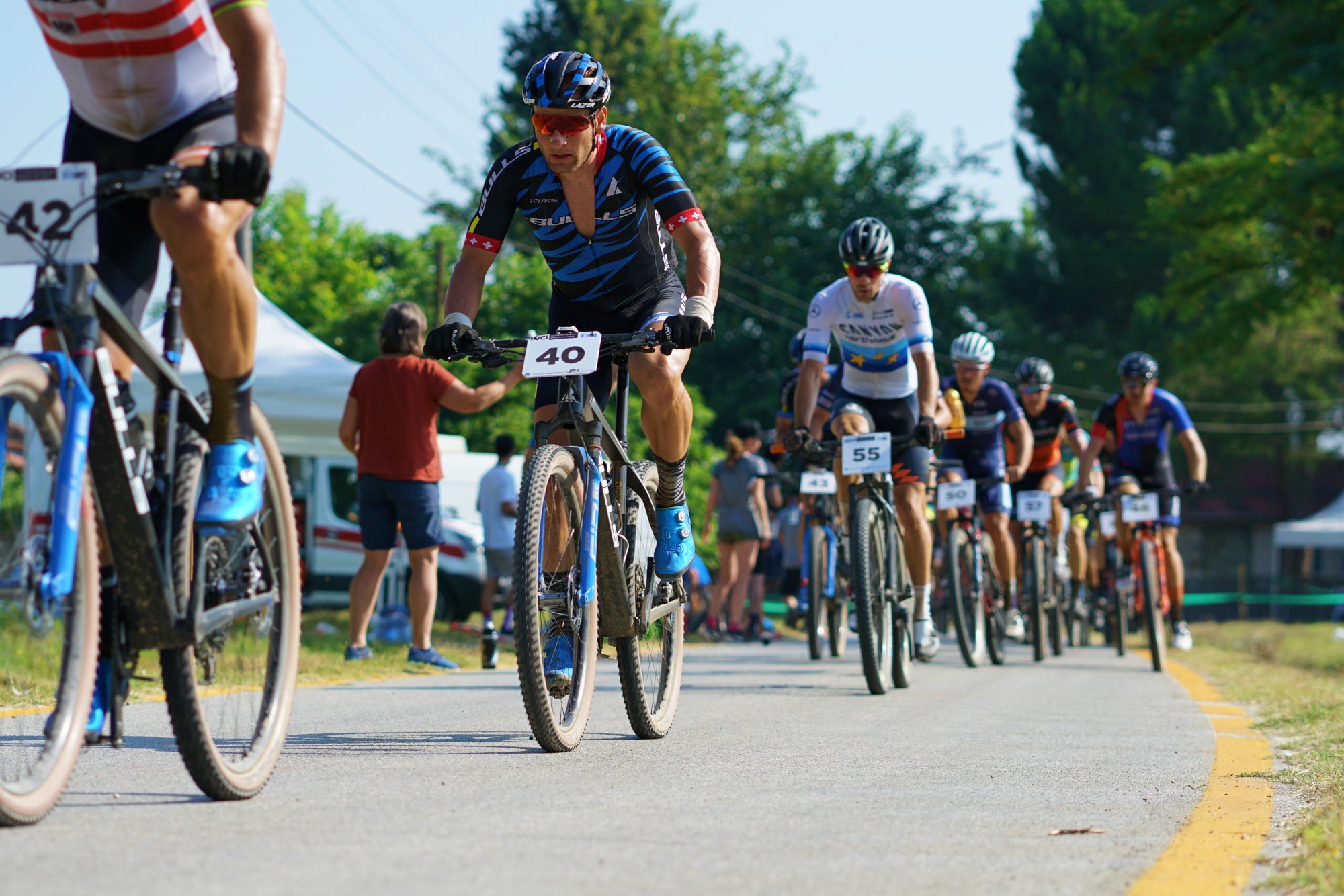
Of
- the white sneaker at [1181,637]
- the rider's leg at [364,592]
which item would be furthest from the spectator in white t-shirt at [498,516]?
the white sneaker at [1181,637]

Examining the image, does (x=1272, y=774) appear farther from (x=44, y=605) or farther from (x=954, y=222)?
(x=954, y=222)

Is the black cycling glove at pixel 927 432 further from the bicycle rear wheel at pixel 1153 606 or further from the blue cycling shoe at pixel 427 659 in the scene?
the bicycle rear wheel at pixel 1153 606

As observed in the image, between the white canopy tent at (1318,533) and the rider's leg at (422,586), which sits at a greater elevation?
the white canopy tent at (1318,533)

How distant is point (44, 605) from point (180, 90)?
1.29 metres

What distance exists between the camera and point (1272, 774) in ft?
16.2

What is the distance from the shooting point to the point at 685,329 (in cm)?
462

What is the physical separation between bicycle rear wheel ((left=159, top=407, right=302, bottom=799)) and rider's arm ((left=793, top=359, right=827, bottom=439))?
16.2 feet

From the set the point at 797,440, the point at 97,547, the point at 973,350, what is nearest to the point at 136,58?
the point at 97,547

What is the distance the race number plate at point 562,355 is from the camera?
181 inches

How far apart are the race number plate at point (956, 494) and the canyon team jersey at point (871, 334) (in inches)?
50.1

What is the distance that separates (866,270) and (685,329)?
4.15 m

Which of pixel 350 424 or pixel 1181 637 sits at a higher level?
pixel 350 424

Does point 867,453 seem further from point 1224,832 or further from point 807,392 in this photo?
point 1224,832

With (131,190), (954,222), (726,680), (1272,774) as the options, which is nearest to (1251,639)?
(726,680)
